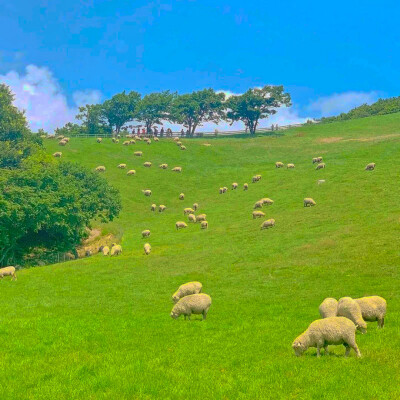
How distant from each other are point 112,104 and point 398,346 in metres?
147

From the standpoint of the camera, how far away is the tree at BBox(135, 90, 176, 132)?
149625 millimetres

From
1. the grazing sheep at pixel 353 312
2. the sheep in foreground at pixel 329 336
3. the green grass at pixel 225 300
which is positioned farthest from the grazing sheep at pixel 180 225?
the sheep in foreground at pixel 329 336

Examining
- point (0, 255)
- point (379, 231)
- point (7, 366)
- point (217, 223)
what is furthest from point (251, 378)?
point (0, 255)

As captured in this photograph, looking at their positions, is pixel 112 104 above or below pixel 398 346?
above

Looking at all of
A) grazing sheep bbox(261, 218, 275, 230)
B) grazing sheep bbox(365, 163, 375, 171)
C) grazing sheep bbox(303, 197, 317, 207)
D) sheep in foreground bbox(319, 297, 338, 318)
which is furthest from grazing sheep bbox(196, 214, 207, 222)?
sheep in foreground bbox(319, 297, 338, 318)

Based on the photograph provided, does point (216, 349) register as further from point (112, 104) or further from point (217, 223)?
→ point (112, 104)

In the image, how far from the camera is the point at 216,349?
16781 mm

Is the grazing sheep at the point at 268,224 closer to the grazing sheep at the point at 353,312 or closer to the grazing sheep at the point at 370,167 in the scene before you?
the grazing sheep at the point at 370,167

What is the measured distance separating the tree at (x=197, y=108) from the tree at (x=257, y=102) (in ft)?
16.7

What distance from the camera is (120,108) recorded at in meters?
152

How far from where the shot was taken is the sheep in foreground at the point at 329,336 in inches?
562

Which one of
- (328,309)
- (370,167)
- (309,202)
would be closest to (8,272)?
(328,309)

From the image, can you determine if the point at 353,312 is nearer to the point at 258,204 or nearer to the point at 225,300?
the point at 225,300

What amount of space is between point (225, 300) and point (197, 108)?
403 ft
